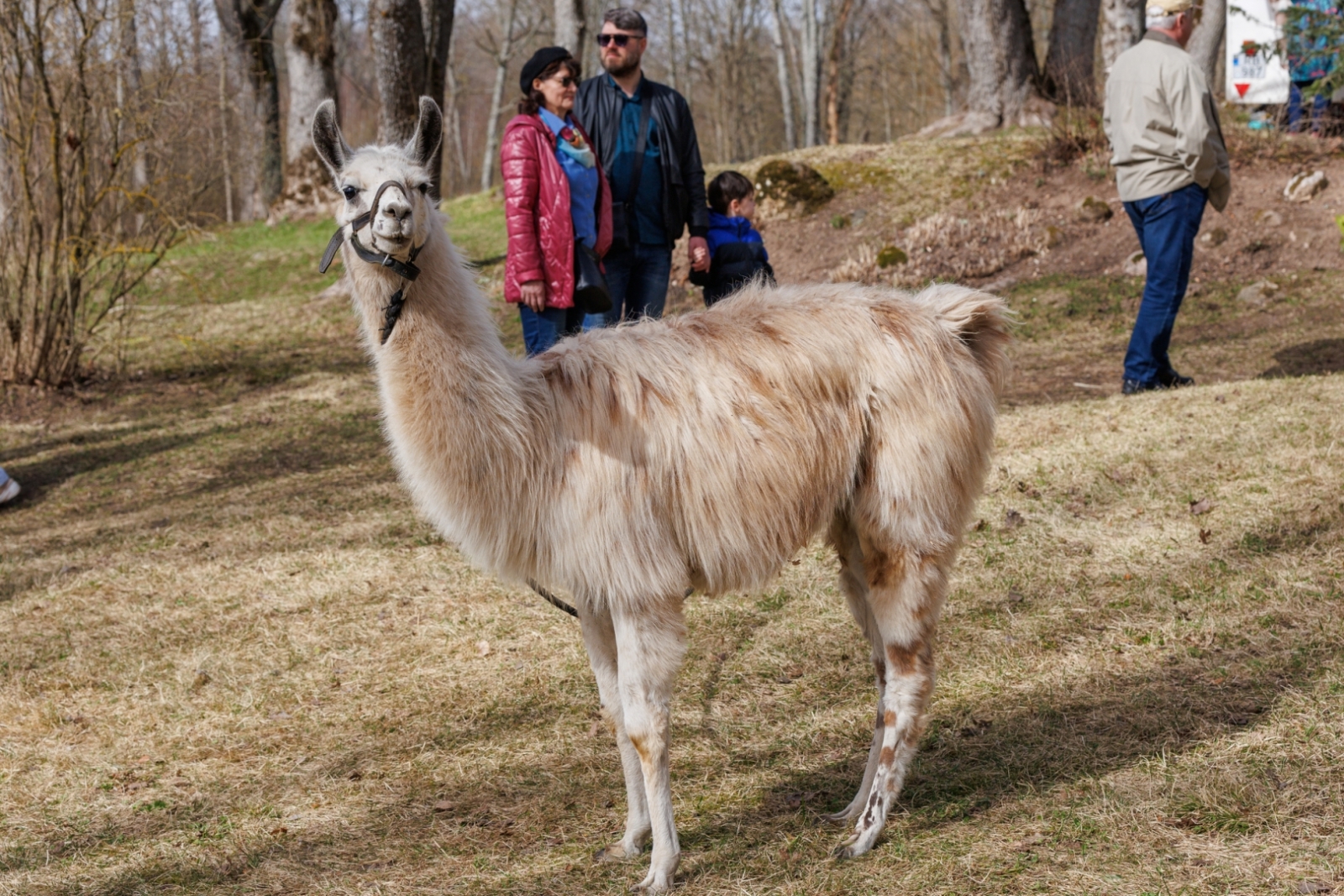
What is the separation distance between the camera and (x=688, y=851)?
350cm

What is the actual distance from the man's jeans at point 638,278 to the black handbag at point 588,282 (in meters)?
0.49

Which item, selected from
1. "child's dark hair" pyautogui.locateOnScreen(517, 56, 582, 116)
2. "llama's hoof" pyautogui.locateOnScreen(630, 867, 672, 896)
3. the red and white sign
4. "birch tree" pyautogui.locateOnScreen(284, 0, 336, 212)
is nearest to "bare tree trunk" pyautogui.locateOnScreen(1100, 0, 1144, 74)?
the red and white sign

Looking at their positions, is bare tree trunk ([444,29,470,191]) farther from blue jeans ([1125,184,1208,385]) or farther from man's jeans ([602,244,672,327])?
man's jeans ([602,244,672,327])

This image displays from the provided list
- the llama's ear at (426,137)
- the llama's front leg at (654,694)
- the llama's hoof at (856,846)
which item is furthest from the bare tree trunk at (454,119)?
the llama's hoof at (856,846)

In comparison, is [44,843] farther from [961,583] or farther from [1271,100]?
[1271,100]

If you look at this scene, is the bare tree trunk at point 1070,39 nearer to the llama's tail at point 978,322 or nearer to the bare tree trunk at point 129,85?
the bare tree trunk at point 129,85

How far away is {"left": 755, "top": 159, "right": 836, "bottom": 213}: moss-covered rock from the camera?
13.9 metres

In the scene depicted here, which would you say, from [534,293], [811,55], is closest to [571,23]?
[534,293]

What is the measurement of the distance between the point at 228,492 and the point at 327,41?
11319 mm

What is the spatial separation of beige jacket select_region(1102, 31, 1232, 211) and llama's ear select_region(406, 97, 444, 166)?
5.08 metres

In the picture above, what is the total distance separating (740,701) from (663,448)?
5.40 ft

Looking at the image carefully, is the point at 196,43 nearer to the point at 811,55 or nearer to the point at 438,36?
the point at 438,36

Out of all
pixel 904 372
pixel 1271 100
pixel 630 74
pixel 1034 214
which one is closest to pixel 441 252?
pixel 904 372

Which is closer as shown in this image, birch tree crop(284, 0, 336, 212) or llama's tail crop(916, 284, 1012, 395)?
llama's tail crop(916, 284, 1012, 395)
